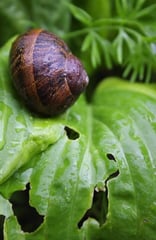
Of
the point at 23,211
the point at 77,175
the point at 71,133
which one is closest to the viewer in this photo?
the point at 77,175

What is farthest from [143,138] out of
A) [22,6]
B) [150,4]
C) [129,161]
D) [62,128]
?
[22,6]

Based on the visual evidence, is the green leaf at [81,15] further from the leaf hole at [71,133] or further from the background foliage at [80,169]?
the leaf hole at [71,133]

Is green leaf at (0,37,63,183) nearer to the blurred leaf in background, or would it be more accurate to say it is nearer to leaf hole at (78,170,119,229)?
leaf hole at (78,170,119,229)

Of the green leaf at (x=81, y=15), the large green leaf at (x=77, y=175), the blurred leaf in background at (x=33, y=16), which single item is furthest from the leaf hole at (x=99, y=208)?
the blurred leaf in background at (x=33, y=16)

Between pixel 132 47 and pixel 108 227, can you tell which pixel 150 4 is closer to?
pixel 132 47

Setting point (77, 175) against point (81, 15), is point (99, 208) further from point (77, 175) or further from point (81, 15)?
point (81, 15)

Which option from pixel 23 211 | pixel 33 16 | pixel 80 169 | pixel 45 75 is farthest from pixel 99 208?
pixel 33 16
